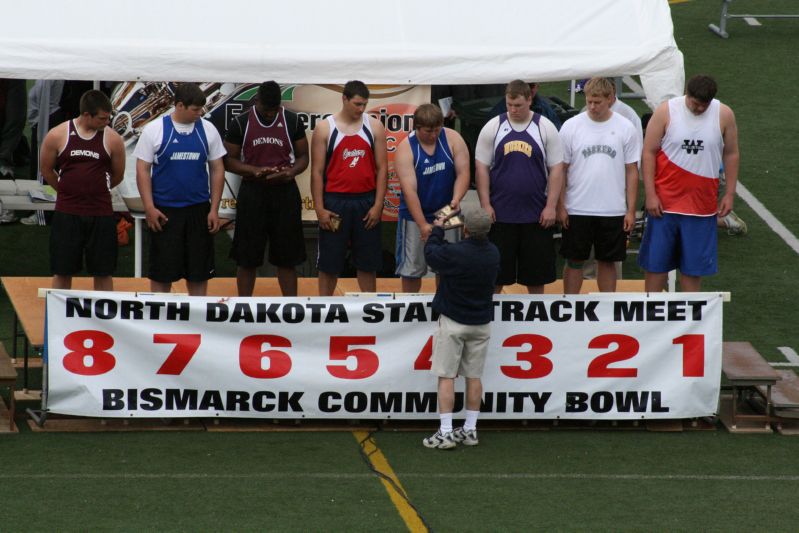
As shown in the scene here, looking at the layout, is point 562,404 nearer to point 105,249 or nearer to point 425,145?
point 425,145

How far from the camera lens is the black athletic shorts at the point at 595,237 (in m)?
9.90

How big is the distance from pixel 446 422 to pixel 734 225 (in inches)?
248

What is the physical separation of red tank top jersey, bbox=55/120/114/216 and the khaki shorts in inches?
103

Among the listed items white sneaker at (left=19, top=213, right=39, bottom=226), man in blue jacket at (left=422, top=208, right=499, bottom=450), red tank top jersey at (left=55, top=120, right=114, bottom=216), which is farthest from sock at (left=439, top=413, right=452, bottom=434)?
white sneaker at (left=19, top=213, right=39, bottom=226)

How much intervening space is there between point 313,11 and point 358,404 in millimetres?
3038

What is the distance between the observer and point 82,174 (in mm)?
9680

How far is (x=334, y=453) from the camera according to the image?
8.77 metres

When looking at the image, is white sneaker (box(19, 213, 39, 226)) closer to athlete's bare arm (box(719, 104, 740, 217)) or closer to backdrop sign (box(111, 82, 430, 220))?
backdrop sign (box(111, 82, 430, 220))

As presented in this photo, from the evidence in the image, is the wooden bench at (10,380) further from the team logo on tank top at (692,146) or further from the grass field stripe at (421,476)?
the team logo on tank top at (692,146)

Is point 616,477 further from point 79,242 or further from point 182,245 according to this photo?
point 79,242

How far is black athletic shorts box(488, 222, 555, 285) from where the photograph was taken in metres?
9.80

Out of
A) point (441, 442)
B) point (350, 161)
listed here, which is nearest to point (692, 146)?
point (350, 161)

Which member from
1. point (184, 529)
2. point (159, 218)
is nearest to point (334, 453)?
point (184, 529)

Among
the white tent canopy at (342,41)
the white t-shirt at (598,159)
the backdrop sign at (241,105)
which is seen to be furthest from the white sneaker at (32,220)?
the white t-shirt at (598,159)
